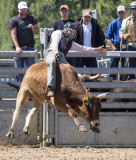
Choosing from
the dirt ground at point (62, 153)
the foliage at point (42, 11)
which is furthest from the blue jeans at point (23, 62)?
the foliage at point (42, 11)

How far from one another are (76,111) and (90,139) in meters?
1.77

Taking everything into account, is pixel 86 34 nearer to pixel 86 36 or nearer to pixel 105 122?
pixel 86 36

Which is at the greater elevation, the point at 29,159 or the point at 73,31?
the point at 73,31

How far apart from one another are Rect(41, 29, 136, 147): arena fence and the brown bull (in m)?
0.71

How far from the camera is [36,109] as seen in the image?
10.4 meters

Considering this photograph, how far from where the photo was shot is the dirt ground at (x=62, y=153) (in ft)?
30.5

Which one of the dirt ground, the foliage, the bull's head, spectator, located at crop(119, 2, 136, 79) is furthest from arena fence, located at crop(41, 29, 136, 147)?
the foliage

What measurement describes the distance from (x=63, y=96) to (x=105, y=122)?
1.82 meters

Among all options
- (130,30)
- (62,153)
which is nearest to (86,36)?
(130,30)

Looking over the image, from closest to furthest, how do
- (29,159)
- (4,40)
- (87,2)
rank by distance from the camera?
1. (29,159)
2. (4,40)
3. (87,2)

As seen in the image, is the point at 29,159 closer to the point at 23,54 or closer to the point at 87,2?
the point at 23,54

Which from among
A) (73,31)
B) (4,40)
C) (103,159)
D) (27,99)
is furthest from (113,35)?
(4,40)

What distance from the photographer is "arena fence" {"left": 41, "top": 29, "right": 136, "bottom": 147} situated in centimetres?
1087

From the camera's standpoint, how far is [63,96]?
9555 mm
